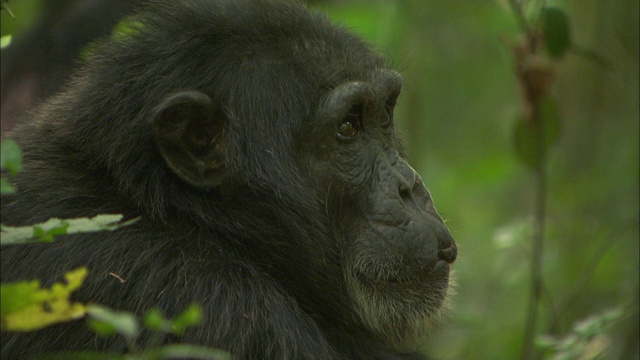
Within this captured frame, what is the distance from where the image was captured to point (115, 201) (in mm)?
4484

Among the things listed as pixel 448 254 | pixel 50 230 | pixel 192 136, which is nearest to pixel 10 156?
pixel 50 230

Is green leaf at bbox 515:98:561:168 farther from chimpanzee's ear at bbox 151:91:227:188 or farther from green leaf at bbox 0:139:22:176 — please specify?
green leaf at bbox 0:139:22:176

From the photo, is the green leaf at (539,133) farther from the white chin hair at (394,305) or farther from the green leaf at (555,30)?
the white chin hair at (394,305)

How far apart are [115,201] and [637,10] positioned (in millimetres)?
5497

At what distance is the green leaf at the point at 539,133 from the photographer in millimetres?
6562

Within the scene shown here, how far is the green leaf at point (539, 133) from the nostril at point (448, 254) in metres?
2.00

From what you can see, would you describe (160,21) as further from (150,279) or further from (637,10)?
(637,10)

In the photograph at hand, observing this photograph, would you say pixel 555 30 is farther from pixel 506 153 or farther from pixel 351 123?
pixel 506 153

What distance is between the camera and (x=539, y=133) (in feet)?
21.6

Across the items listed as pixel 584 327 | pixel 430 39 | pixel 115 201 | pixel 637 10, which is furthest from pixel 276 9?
pixel 430 39

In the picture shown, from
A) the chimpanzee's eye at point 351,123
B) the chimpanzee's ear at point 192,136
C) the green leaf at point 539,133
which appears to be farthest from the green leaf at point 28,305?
the green leaf at point 539,133

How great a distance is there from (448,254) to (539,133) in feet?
6.93

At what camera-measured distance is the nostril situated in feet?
15.6

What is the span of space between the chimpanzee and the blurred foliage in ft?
7.62
